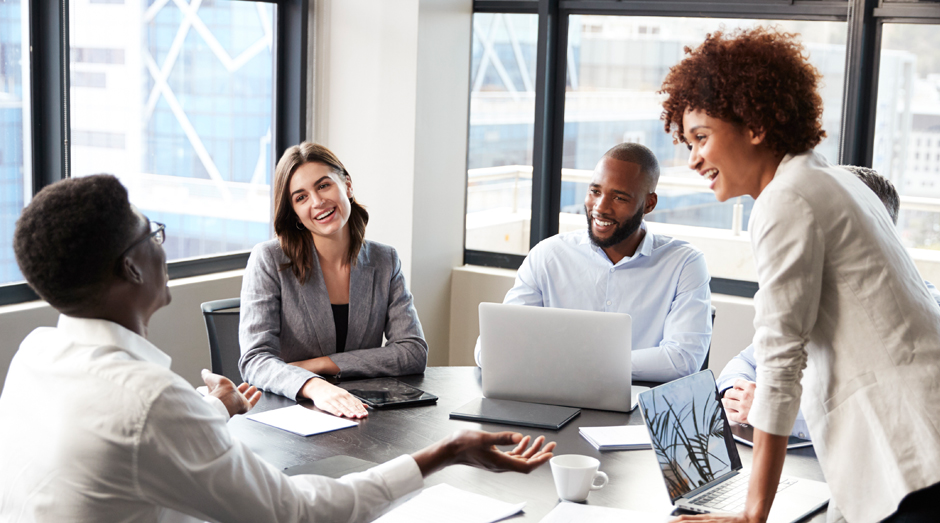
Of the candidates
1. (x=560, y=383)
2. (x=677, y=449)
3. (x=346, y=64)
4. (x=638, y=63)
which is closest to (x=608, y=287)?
(x=560, y=383)

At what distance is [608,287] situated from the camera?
2.75 m

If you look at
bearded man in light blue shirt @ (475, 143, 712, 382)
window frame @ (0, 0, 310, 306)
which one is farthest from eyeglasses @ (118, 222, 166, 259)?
window frame @ (0, 0, 310, 306)

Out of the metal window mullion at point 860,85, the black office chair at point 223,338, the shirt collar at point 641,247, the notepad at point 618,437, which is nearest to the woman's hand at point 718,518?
the notepad at point 618,437

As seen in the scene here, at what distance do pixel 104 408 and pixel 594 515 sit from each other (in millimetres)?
826

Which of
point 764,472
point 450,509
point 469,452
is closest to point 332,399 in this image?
point 450,509

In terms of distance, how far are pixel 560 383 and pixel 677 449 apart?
0.55 metres

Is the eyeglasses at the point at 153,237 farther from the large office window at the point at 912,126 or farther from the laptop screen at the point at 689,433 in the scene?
the large office window at the point at 912,126

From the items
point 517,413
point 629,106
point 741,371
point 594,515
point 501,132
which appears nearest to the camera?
point 594,515

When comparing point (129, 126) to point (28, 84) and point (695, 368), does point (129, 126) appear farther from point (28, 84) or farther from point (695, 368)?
point (695, 368)

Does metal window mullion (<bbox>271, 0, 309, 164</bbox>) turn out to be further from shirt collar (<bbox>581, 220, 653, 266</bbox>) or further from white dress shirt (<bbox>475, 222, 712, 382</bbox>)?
shirt collar (<bbox>581, 220, 653, 266</bbox>)

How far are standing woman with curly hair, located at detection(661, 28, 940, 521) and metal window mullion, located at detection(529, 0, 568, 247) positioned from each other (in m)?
2.81

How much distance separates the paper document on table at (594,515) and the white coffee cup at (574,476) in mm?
28

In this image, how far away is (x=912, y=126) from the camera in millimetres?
3514

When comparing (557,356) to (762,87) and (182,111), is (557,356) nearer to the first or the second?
(762,87)
